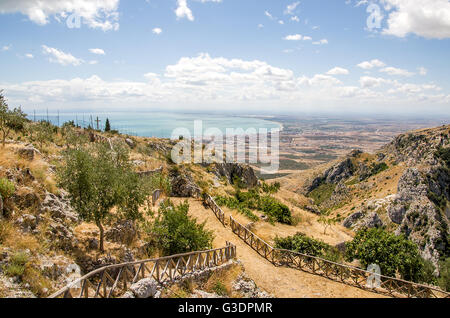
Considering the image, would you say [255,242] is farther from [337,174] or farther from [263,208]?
[337,174]

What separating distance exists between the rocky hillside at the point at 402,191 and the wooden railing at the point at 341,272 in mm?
51895

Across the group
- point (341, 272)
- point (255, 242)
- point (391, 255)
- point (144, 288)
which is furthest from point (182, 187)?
point (144, 288)

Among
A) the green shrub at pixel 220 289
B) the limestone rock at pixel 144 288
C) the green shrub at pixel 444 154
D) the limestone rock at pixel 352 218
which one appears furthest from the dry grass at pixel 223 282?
the green shrub at pixel 444 154

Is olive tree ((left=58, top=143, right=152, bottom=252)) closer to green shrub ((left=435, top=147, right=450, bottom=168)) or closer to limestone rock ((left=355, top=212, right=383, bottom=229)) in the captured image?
limestone rock ((left=355, top=212, right=383, bottom=229))

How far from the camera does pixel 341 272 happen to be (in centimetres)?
1337

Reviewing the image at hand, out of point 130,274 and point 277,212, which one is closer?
point 130,274

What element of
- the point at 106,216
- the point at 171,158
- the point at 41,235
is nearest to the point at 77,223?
the point at 106,216

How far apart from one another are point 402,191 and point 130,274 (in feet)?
280

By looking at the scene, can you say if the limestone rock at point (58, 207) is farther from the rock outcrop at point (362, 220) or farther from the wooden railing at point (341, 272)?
the rock outcrop at point (362, 220)

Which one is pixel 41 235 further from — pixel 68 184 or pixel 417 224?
pixel 417 224

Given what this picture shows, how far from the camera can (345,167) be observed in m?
122

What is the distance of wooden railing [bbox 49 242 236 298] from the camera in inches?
259

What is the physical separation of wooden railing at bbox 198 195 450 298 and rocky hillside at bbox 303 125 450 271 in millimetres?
51895

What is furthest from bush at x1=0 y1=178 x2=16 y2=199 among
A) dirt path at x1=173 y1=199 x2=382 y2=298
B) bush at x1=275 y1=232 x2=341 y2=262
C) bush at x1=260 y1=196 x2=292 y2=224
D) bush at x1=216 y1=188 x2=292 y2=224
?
bush at x1=260 y1=196 x2=292 y2=224
